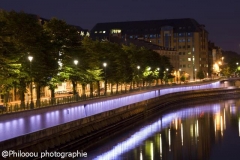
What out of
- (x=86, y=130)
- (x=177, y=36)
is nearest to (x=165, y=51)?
(x=177, y=36)

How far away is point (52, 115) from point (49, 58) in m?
12.3

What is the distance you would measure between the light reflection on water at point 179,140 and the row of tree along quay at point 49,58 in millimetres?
9296

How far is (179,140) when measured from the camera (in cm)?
5119

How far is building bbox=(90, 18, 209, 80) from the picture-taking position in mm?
172125

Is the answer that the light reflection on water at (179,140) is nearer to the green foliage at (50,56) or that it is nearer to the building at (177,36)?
the green foliage at (50,56)

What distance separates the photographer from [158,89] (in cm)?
9000

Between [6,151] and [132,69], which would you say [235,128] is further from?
[6,151]

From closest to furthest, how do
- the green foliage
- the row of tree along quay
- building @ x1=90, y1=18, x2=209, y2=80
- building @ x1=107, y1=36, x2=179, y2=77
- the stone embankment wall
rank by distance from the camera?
the stone embankment wall, the green foliage, the row of tree along quay, building @ x1=107, y1=36, x2=179, y2=77, building @ x1=90, y1=18, x2=209, y2=80

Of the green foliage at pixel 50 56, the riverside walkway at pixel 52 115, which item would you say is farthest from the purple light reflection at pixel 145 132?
the green foliage at pixel 50 56

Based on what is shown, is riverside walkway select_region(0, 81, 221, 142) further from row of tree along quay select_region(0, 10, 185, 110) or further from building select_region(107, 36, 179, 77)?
building select_region(107, 36, 179, 77)

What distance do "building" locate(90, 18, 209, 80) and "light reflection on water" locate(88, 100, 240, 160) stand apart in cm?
9772

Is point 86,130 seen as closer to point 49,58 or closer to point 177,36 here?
point 49,58

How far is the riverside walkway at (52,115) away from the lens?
108ft

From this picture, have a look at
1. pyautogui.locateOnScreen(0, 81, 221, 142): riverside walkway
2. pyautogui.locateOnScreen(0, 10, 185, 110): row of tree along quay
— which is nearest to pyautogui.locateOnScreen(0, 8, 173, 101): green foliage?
pyautogui.locateOnScreen(0, 10, 185, 110): row of tree along quay
